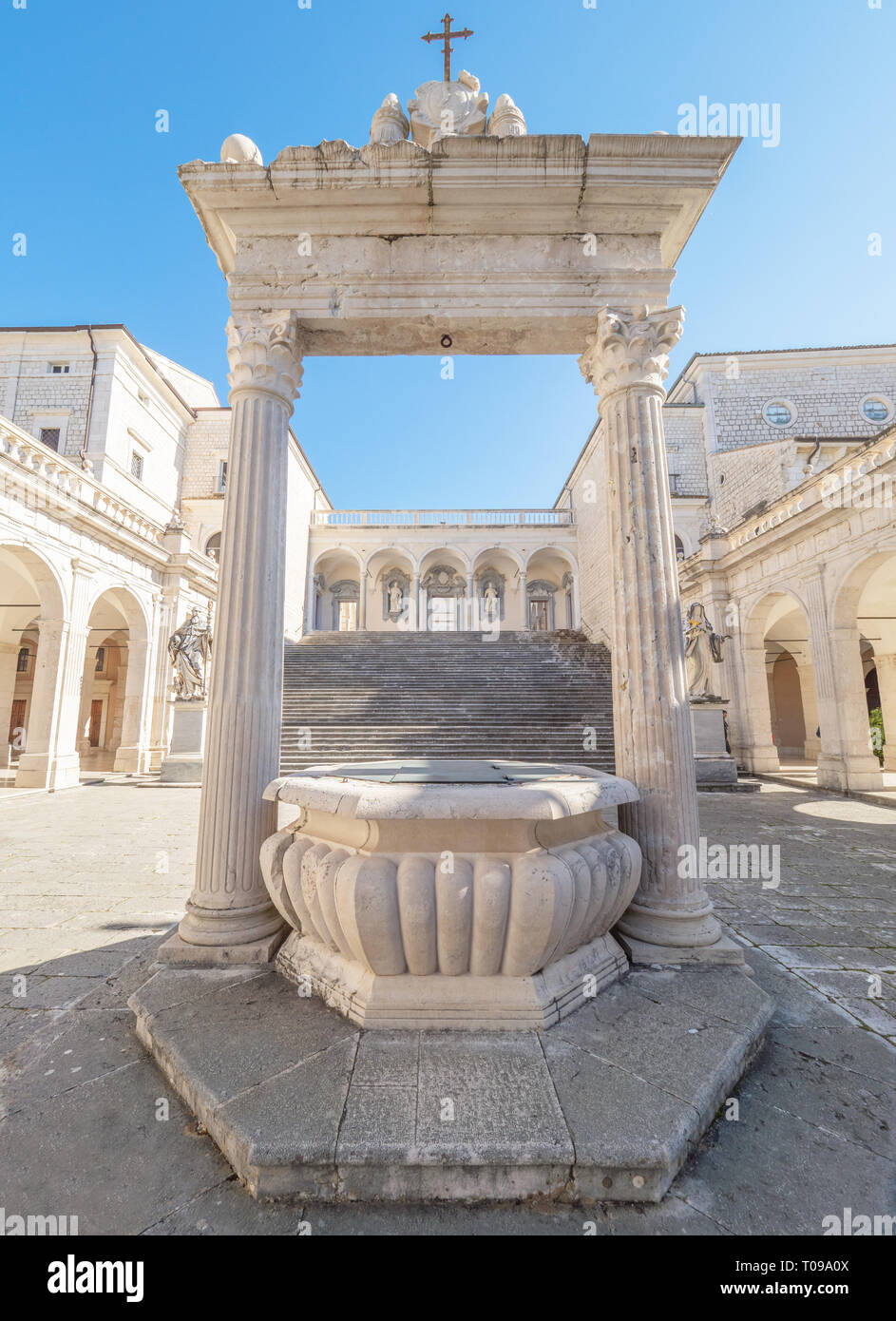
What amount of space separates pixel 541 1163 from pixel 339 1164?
56 centimetres

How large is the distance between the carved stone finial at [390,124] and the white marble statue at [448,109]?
0.12 metres

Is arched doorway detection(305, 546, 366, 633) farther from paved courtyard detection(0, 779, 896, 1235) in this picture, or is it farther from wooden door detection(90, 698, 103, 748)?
paved courtyard detection(0, 779, 896, 1235)

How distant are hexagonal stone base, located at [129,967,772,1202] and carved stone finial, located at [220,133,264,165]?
4.45 meters

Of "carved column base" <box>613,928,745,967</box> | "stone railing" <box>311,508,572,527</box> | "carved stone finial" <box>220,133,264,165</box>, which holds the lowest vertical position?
"carved column base" <box>613,928,745,967</box>

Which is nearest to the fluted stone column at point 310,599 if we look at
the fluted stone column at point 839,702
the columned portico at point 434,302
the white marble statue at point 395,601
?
the white marble statue at point 395,601

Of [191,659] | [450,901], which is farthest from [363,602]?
[450,901]

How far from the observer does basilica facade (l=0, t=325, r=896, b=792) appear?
10.1 m

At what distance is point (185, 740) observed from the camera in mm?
11242

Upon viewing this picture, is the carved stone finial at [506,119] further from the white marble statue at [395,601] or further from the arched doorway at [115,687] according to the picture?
the white marble statue at [395,601]

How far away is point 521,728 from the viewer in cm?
1037

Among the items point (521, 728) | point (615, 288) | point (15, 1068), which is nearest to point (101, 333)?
point (521, 728)

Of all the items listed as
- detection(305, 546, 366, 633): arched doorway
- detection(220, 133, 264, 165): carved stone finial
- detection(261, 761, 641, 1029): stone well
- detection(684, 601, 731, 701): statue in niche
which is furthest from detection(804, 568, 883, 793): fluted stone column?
detection(305, 546, 366, 633): arched doorway

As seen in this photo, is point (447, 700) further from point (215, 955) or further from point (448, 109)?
point (448, 109)

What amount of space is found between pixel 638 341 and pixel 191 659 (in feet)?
35.4
